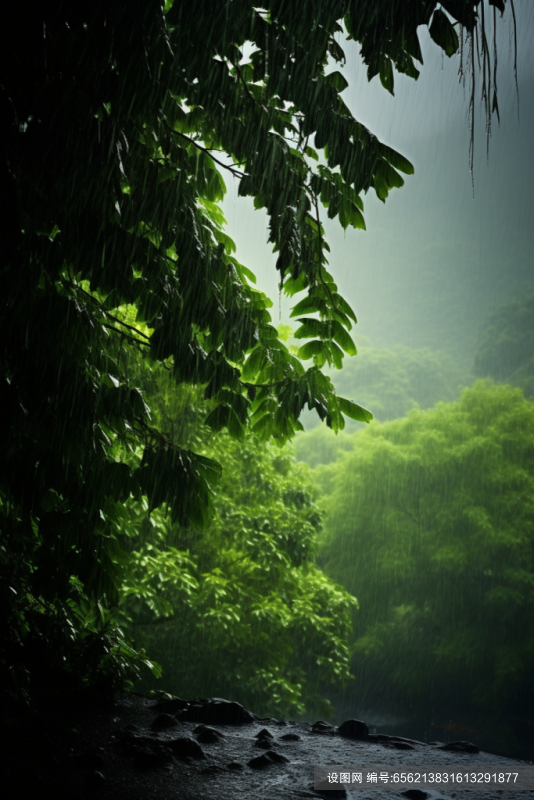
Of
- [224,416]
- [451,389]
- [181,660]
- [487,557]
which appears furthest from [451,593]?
[451,389]

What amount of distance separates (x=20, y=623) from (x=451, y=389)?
70086mm

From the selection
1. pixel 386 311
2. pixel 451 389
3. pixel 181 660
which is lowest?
pixel 181 660

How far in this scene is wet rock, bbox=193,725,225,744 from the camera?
11.6ft

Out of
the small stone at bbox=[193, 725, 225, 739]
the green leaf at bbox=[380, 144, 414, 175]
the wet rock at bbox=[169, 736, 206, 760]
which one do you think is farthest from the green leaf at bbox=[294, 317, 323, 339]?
the small stone at bbox=[193, 725, 225, 739]

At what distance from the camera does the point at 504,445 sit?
21.8 m

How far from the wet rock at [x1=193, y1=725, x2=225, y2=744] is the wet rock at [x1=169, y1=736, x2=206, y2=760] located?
279 mm

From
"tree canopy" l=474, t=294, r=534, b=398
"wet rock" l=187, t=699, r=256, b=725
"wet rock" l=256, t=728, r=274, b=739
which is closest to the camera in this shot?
"wet rock" l=256, t=728, r=274, b=739

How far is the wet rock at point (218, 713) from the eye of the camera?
407 centimetres

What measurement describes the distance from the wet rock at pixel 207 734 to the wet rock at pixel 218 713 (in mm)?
393

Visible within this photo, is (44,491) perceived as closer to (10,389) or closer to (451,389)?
(10,389)

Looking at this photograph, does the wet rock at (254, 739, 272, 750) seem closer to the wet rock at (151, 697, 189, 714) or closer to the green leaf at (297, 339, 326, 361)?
the wet rock at (151, 697, 189, 714)

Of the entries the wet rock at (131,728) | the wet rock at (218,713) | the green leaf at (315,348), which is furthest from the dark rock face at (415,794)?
the green leaf at (315,348)

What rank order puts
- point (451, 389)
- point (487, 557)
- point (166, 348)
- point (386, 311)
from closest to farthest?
point (166, 348), point (487, 557), point (451, 389), point (386, 311)

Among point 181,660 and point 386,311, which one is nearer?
point 181,660
